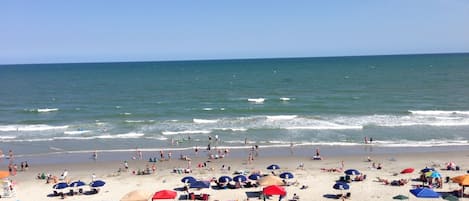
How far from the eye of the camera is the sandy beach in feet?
76.0

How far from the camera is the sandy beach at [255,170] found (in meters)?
23.2

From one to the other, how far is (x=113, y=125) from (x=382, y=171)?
28.3 meters

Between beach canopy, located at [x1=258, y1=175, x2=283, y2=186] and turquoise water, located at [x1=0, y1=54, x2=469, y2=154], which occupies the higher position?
turquoise water, located at [x1=0, y1=54, x2=469, y2=154]

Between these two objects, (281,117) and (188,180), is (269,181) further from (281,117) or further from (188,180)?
(281,117)

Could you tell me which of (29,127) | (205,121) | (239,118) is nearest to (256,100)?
Result: (239,118)

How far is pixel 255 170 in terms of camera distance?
28016 mm

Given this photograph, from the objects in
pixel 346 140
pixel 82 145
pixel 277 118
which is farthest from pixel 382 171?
pixel 82 145

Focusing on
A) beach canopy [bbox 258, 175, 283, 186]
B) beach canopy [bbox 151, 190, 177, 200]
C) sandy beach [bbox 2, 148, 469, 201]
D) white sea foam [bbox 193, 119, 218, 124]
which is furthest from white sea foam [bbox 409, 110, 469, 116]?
beach canopy [bbox 151, 190, 177, 200]

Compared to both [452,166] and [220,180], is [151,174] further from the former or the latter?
[452,166]

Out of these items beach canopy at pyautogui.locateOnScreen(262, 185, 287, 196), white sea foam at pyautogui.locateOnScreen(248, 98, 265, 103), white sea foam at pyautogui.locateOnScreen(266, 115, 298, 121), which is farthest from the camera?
white sea foam at pyautogui.locateOnScreen(248, 98, 265, 103)

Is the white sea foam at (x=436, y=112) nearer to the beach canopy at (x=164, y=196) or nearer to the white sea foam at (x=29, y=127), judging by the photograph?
the beach canopy at (x=164, y=196)

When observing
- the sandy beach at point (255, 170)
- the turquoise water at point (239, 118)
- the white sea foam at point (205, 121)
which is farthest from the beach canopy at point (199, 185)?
the white sea foam at point (205, 121)

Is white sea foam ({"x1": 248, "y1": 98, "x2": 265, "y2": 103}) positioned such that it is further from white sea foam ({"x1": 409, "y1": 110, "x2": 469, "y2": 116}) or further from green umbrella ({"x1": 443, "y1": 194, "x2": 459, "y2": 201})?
green umbrella ({"x1": 443, "y1": 194, "x2": 459, "y2": 201})

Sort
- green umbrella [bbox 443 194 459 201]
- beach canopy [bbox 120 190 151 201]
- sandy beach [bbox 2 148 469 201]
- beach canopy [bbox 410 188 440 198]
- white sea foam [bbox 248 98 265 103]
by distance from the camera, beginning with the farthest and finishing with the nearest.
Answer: white sea foam [bbox 248 98 265 103], sandy beach [bbox 2 148 469 201], green umbrella [bbox 443 194 459 201], beach canopy [bbox 120 190 151 201], beach canopy [bbox 410 188 440 198]
